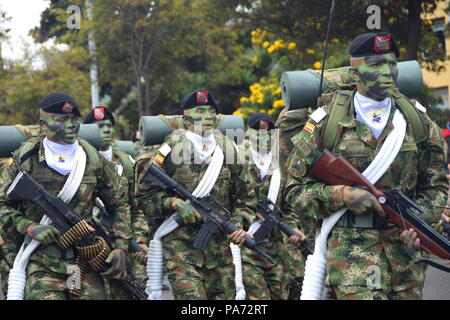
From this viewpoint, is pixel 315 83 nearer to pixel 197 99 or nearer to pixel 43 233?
pixel 197 99

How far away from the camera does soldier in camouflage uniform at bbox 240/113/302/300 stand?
29.1ft

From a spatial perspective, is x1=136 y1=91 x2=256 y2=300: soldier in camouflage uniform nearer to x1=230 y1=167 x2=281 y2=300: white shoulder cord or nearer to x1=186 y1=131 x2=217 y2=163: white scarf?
x1=186 y1=131 x2=217 y2=163: white scarf

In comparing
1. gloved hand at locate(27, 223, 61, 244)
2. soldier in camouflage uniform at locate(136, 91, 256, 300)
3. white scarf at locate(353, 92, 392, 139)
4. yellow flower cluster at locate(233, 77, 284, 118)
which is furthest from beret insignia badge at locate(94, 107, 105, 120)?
yellow flower cluster at locate(233, 77, 284, 118)

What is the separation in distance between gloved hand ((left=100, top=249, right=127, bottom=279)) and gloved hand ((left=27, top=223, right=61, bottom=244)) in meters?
0.49

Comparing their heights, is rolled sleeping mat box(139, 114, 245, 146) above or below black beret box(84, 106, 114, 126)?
above

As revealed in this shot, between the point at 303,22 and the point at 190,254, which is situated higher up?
the point at 303,22

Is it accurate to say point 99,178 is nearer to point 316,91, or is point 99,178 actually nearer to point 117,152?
point 316,91

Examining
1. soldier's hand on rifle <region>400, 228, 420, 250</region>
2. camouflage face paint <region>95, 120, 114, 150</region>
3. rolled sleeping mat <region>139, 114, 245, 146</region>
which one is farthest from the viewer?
camouflage face paint <region>95, 120, 114, 150</region>

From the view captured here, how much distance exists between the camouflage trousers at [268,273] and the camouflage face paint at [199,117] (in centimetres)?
161

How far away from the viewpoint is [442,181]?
5.88 m

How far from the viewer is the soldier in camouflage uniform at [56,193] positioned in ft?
21.4
